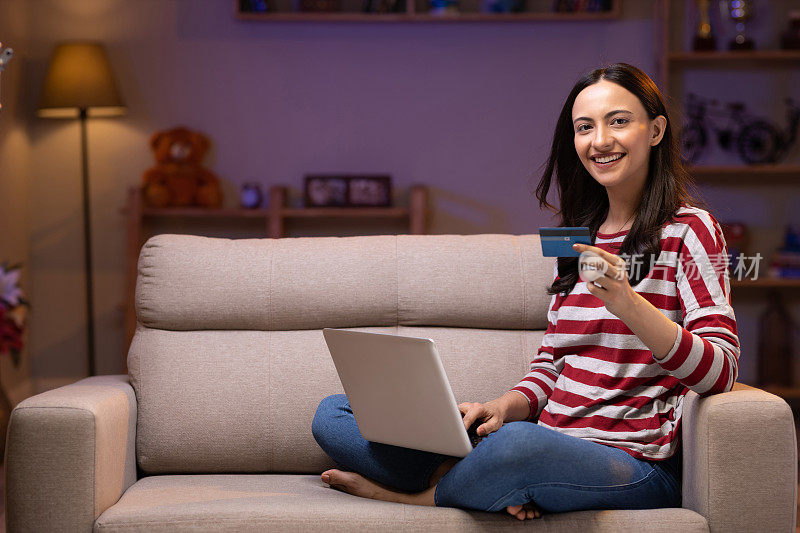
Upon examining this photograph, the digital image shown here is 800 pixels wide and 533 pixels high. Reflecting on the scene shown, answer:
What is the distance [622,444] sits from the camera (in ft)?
4.75

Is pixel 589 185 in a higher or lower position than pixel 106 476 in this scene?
higher

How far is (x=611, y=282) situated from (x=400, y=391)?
0.40 m

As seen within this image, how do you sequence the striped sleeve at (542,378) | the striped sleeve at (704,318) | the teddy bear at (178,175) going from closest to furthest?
the striped sleeve at (704,318) → the striped sleeve at (542,378) → the teddy bear at (178,175)

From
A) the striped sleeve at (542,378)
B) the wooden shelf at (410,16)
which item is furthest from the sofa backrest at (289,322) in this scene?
the wooden shelf at (410,16)

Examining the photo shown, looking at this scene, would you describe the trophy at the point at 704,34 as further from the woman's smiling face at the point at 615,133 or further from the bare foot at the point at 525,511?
the bare foot at the point at 525,511

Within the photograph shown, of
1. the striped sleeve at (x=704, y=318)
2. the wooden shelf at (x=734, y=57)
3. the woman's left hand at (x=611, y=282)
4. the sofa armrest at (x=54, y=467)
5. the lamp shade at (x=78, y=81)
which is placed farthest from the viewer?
the wooden shelf at (x=734, y=57)

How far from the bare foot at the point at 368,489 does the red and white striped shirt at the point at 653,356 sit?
0.28 m

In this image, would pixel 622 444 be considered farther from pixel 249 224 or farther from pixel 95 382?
pixel 249 224

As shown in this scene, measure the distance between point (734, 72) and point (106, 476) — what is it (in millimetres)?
3383

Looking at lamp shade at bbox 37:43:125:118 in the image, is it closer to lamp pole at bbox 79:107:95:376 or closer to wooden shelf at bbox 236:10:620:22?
lamp pole at bbox 79:107:95:376

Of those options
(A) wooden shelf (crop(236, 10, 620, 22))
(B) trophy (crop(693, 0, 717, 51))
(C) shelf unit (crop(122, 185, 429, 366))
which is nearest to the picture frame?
(C) shelf unit (crop(122, 185, 429, 366))

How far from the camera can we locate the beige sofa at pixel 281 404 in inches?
54.4

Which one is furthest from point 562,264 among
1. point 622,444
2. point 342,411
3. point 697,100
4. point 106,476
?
point 697,100

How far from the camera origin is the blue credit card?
123 cm
